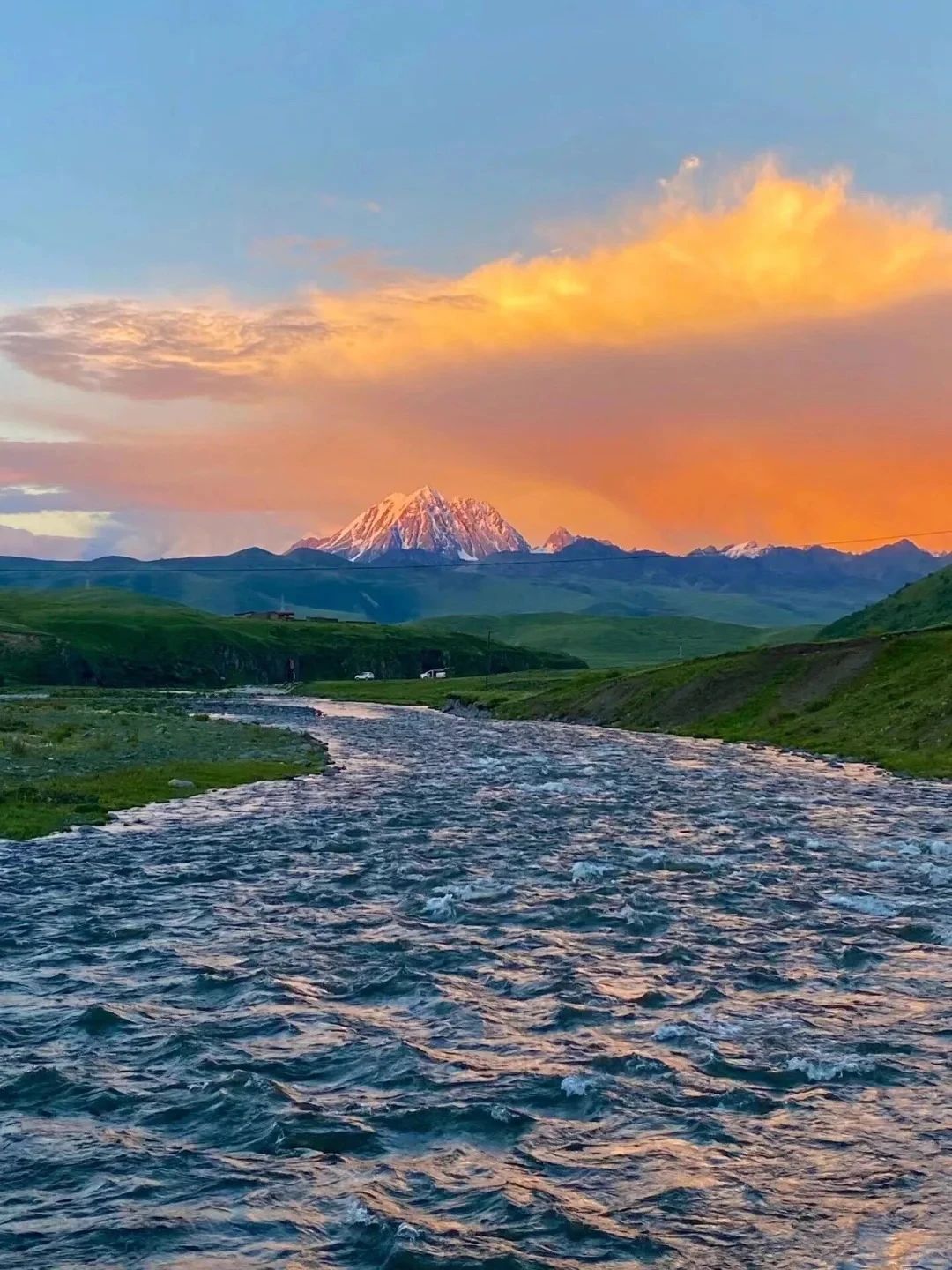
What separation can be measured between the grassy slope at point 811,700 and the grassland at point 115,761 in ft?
120

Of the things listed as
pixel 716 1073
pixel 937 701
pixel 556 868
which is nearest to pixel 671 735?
pixel 937 701

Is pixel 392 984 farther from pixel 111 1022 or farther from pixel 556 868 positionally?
Answer: pixel 556 868

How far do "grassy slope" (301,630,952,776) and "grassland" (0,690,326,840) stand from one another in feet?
120

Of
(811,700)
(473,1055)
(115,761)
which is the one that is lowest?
(115,761)

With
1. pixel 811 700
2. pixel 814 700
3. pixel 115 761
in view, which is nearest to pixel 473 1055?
pixel 115 761

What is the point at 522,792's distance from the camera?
5744 centimetres

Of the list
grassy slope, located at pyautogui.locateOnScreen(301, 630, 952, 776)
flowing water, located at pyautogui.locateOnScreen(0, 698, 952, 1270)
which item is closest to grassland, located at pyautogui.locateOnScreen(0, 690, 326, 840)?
flowing water, located at pyautogui.locateOnScreen(0, 698, 952, 1270)

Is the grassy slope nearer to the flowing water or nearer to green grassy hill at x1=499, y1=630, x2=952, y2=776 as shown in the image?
green grassy hill at x1=499, y1=630, x2=952, y2=776

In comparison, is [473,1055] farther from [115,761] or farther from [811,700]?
[811,700]

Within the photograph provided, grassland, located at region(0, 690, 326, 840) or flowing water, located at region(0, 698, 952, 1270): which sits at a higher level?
flowing water, located at region(0, 698, 952, 1270)

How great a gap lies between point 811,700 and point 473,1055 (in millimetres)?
86477

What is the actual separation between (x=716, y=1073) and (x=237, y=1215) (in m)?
8.12

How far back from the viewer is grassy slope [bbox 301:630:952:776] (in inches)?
3189

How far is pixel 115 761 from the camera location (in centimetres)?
6397
